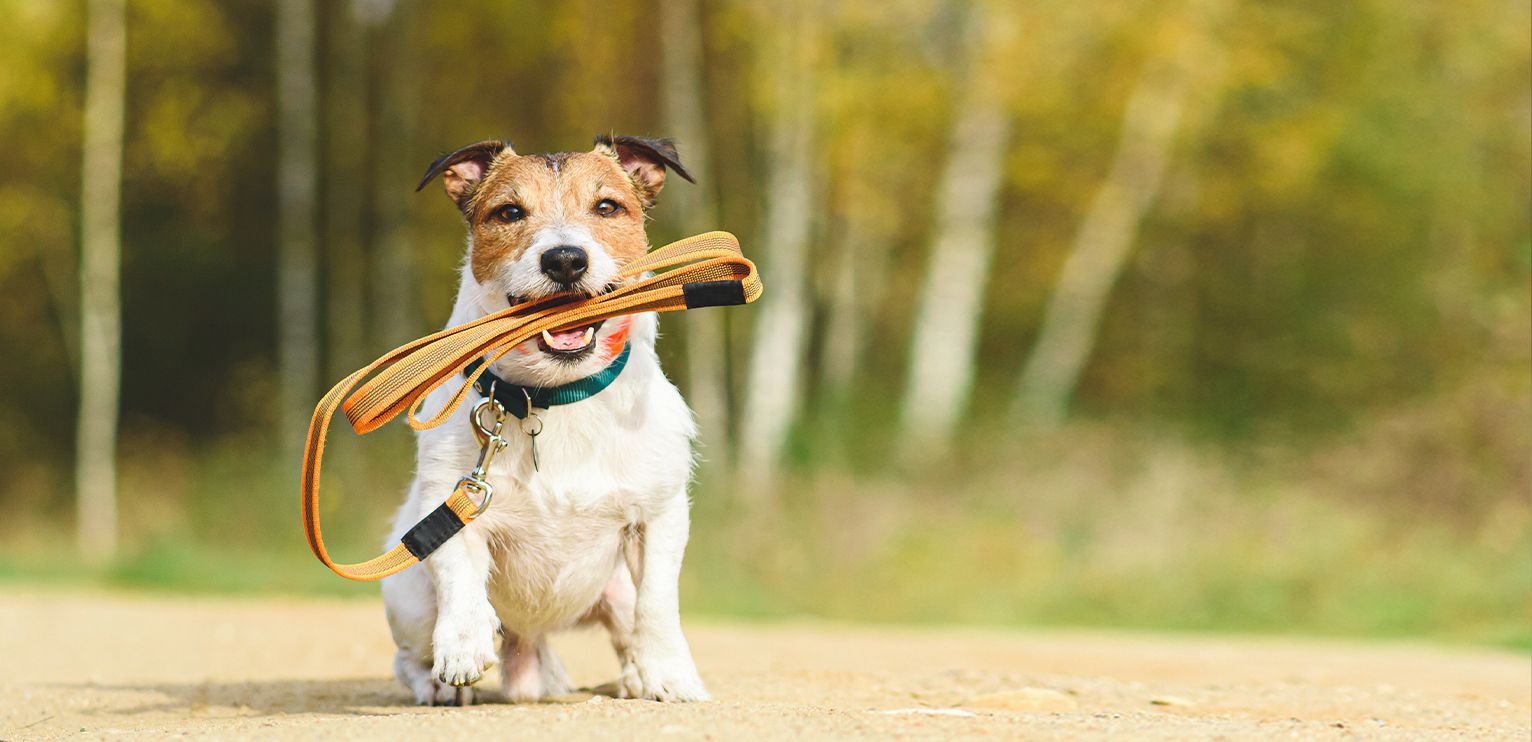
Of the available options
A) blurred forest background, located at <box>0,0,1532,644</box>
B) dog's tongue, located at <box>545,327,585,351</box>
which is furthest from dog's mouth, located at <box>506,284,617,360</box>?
blurred forest background, located at <box>0,0,1532,644</box>

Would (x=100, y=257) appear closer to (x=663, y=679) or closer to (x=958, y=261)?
(x=958, y=261)

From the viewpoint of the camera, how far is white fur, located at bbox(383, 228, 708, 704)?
484cm

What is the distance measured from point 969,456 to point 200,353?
1302cm

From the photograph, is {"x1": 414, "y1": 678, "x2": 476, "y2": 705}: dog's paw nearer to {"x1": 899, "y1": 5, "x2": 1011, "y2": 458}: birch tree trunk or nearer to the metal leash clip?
the metal leash clip

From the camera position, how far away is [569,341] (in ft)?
15.6

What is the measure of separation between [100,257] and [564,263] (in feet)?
53.6

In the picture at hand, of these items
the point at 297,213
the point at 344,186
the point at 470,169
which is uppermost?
the point at 344,186

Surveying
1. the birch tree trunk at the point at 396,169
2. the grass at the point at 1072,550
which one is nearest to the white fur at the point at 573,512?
the grass at the point at 1072,550

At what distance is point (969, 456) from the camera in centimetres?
1574

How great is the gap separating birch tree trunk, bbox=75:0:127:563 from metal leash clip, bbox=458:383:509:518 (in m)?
14.8

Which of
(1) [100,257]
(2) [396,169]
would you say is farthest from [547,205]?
(1) [100,257]

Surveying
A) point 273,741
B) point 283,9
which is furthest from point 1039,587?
point 283,9

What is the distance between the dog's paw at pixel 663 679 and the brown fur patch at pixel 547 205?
50.0 inches

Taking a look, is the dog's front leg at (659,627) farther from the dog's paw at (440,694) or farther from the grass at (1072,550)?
the grass at (1072,550)
